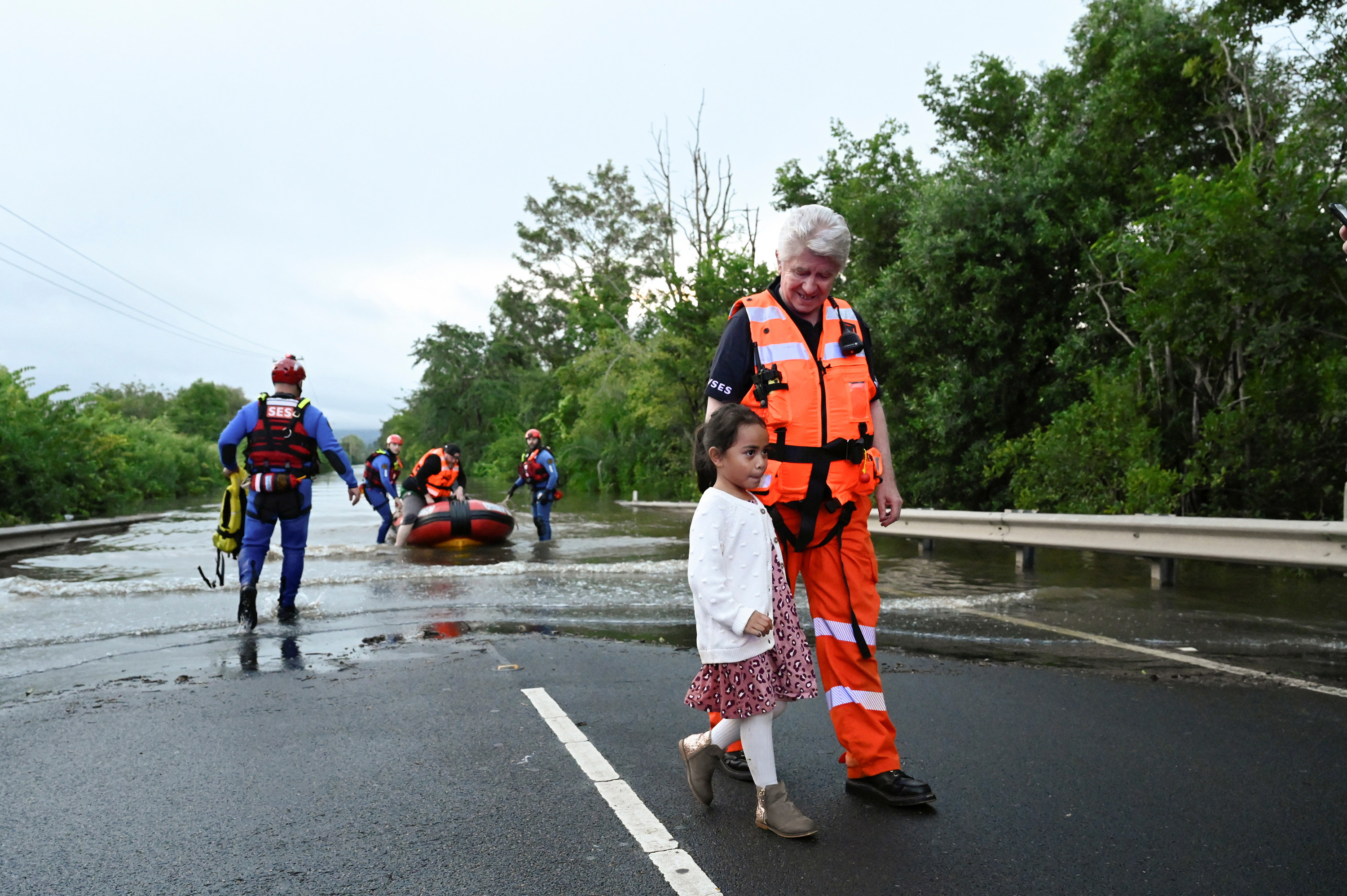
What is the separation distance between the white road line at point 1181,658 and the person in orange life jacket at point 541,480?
993cm

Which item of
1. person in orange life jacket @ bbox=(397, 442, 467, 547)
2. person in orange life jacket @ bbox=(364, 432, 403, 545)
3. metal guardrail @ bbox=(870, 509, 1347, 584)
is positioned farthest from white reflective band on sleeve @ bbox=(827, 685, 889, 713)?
person in orange life jacket @ bbox=(397, 442, 467, 547)

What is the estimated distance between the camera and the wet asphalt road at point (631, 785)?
322cm

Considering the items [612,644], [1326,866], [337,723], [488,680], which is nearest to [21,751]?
[337,723]

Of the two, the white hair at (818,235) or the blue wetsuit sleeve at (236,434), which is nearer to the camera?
the white hair at (818,235)

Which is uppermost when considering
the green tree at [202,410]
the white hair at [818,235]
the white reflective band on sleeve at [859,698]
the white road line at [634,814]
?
the green tree at [202,410]

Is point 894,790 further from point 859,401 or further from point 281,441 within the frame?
point 281,441

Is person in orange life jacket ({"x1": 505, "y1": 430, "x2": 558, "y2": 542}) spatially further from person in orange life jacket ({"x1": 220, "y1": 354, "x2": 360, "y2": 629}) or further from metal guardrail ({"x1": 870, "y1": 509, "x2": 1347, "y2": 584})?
person in orange life jacket ({"x1": 220, "y1": 354, "x2": 360, "y2": 629})

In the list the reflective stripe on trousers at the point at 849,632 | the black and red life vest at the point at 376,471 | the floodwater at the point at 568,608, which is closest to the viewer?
the reflective stripe on trousers at the point at 849,632

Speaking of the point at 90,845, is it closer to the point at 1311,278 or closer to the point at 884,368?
the point at 1311,278

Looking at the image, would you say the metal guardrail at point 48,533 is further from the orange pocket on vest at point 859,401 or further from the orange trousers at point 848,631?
the orange pocket on vest at point 859,401

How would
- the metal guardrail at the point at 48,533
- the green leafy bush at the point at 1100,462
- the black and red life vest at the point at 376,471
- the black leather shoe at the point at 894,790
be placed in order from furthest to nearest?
1. the black and red life vest at the point at 376,471
2. the metal guardrail at the point at 48,533
3. the green leafy bush at the point at 1100,462
4. the black leather shoe at the point at 894,790

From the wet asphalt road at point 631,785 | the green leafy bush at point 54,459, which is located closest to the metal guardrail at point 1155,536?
the wet asphalt road at point 631,785

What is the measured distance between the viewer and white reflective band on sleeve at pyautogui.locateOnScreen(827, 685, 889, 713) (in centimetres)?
398

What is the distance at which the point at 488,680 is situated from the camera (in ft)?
19.5
